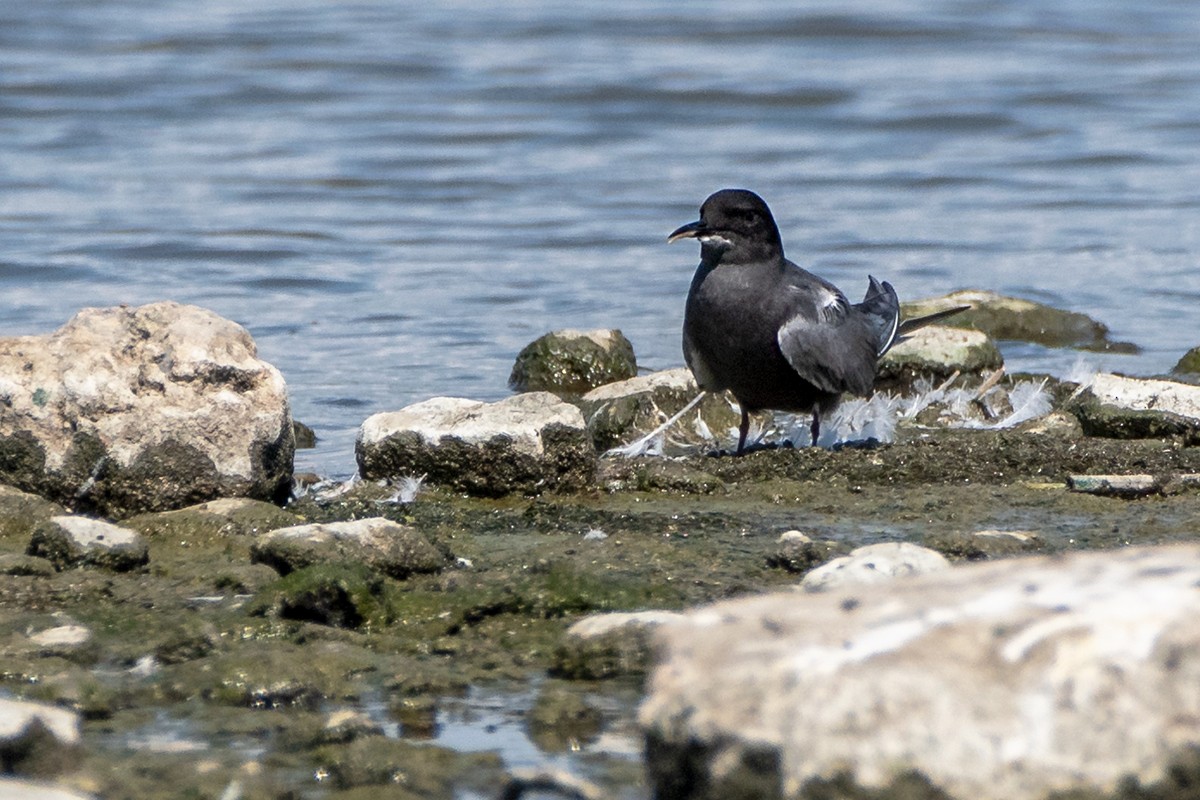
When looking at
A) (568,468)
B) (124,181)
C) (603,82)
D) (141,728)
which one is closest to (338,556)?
(141,728)

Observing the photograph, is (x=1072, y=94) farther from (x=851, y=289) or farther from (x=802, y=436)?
(x=802, y=436)

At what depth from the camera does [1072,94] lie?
57.3ft

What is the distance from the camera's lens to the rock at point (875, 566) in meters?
3.90

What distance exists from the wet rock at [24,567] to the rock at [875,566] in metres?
1.82

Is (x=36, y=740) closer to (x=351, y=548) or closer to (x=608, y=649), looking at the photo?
(x=608, y=649)

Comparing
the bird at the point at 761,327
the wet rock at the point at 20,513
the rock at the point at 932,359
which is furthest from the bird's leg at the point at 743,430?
the wet rock at the point at 20,513

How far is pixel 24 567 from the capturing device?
441cm

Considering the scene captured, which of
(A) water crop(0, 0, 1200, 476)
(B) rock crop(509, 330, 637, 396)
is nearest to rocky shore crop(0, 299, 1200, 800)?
(B) rock crop(509, 330, 637, 396)

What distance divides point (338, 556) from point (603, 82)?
45.3 feet

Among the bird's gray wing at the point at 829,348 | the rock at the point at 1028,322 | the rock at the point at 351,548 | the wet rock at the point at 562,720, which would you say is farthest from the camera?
the rock at the point at 1028,322

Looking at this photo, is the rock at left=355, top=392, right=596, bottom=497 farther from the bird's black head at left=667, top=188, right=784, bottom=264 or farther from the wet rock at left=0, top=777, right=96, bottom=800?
the wet rock at left=0, top=777, right=96, bottom=800

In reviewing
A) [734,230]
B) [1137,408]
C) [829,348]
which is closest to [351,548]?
[829,348]

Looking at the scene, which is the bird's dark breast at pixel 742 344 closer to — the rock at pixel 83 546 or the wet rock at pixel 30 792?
the rock at pixel 83 546

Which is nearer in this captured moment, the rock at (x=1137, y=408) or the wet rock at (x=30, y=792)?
the wet rock at (x=30, y=792)
